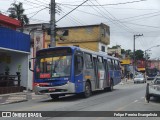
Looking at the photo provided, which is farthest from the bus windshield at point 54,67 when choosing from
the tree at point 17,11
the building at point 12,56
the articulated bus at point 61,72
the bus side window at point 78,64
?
the tree at point 17,11

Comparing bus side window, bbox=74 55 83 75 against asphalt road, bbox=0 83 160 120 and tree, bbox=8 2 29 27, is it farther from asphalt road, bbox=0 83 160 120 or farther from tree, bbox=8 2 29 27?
tree, bbox=8 2 29 27

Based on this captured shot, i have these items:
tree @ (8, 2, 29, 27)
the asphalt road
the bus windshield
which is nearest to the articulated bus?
the bus windshield

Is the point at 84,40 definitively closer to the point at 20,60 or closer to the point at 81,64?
the point at 20,60

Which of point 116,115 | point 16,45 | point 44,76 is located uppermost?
point 16,45

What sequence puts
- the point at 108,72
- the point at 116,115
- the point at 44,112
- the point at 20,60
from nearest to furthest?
the point at 116,115
the point at 44,112
the point at 108,72
the point at 20,60

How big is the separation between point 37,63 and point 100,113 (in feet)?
28.0

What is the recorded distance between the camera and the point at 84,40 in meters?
62.2

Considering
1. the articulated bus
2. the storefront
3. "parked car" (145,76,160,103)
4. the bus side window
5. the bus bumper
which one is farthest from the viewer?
the storefront

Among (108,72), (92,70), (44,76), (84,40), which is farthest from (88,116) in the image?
(84,40)

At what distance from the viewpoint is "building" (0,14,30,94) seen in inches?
1113

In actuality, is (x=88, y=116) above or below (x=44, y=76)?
below

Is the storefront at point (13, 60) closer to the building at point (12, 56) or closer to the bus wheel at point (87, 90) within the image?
the building at point (12, 56)

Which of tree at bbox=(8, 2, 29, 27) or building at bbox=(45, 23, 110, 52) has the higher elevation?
tree at bbox=(8, 2, 29, 27)

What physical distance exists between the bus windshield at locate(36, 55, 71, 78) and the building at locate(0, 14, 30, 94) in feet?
22.1
